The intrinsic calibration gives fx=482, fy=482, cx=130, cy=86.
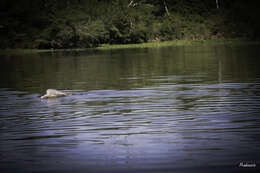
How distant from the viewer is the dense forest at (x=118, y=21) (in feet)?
171

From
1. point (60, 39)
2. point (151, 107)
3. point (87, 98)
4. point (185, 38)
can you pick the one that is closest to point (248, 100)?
point (151, 107)

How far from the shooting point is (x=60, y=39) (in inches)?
2014

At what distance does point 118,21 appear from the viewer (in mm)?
58156

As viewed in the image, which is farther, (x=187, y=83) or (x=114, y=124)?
(x=187, y=83)

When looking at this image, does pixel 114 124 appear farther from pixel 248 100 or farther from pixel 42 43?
pixel 42 43

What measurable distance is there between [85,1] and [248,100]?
5500 centimetres

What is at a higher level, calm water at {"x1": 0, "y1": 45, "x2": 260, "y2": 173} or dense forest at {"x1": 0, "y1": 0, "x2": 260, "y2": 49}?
dense forest at {"x1": 0, "y1": 0, "x2": 260, "y2": 49}

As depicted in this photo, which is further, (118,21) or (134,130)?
(118,21)

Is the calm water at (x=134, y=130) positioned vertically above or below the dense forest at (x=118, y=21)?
below

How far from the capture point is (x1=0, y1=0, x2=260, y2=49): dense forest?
2053 inches

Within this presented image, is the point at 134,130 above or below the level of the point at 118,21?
below

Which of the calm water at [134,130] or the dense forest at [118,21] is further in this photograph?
the dense forest at [118,21]

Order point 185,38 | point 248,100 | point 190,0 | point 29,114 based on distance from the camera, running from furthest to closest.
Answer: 1. point 190,0
2. point 185,38
3. point 248,100
4. point 29,114

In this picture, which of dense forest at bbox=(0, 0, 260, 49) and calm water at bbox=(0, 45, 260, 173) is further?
dense forest at bbox=(0, 0, 260, 49)
